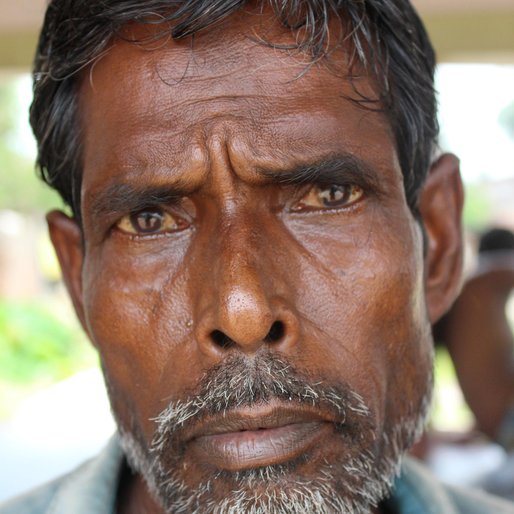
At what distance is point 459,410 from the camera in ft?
30.3

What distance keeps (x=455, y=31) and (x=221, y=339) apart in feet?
9.94

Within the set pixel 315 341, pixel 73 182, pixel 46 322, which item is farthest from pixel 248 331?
pixel 46 322

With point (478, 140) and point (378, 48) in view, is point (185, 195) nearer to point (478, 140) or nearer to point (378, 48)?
point (378, 48)

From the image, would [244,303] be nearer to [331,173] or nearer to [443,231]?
[331,173]

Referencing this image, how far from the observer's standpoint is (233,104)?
57.7 inches


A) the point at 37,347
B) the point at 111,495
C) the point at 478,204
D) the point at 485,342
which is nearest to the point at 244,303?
the point at 111,495

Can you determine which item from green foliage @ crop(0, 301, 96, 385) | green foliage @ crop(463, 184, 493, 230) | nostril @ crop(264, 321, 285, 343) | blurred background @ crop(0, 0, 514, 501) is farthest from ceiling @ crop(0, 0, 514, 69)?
green foliage @ crop(463, 184, 493, 230)

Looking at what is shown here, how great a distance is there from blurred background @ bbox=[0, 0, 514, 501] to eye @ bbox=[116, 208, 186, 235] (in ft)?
1.49

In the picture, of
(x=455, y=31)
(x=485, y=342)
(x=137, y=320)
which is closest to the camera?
(x=137, y=320)

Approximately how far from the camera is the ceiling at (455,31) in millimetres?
3756

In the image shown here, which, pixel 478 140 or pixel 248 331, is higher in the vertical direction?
pixel 248 331

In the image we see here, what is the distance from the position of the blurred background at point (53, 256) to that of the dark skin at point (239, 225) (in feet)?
1.35

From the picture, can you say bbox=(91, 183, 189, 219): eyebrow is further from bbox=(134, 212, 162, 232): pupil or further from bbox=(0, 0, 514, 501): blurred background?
bbox=(0, 0, 514, 501): blurred background

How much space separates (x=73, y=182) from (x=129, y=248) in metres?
0.24
